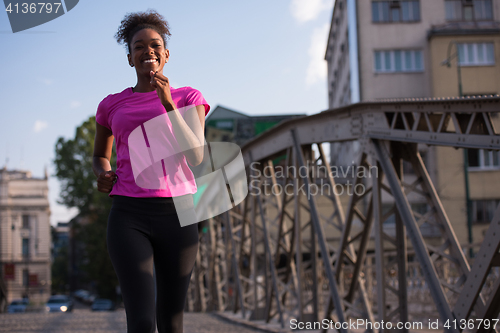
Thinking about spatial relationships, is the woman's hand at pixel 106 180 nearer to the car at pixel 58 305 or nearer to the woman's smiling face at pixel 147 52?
the woman's smiling face at pixel 147 52

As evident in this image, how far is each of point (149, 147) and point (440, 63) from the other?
3195cm

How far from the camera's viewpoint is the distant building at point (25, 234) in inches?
2840

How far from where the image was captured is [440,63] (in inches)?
1276

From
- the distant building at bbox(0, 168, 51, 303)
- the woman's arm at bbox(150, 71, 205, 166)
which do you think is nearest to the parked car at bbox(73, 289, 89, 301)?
the distant building at bbox(0, 168, 51, 303)

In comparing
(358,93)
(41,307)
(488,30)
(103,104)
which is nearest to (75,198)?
(41,307)

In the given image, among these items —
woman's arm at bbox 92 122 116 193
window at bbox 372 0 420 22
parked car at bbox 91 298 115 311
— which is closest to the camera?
woman's arm at bbox 92 122 116 193

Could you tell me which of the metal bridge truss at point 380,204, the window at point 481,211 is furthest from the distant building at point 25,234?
the metal bridge truss at point 380,204

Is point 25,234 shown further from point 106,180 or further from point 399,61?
point 106,180

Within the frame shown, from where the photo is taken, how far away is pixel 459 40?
32906 mm

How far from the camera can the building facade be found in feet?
106

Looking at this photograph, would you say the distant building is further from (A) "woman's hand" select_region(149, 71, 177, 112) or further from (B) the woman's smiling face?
(A) "woman's hand" select_region(149, 71, 177, 112)

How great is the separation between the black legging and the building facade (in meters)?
30.5

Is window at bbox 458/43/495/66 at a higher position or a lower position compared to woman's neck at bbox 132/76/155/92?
higher

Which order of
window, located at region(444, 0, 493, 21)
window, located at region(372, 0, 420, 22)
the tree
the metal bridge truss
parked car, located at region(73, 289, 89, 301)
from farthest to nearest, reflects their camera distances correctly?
parked car, located at region(73, 289, 89, 301)
the tree
window, located at region(444, 0, 493, 21)
window, located at region(372, 0, 420, 22)
the metal bridge truss
